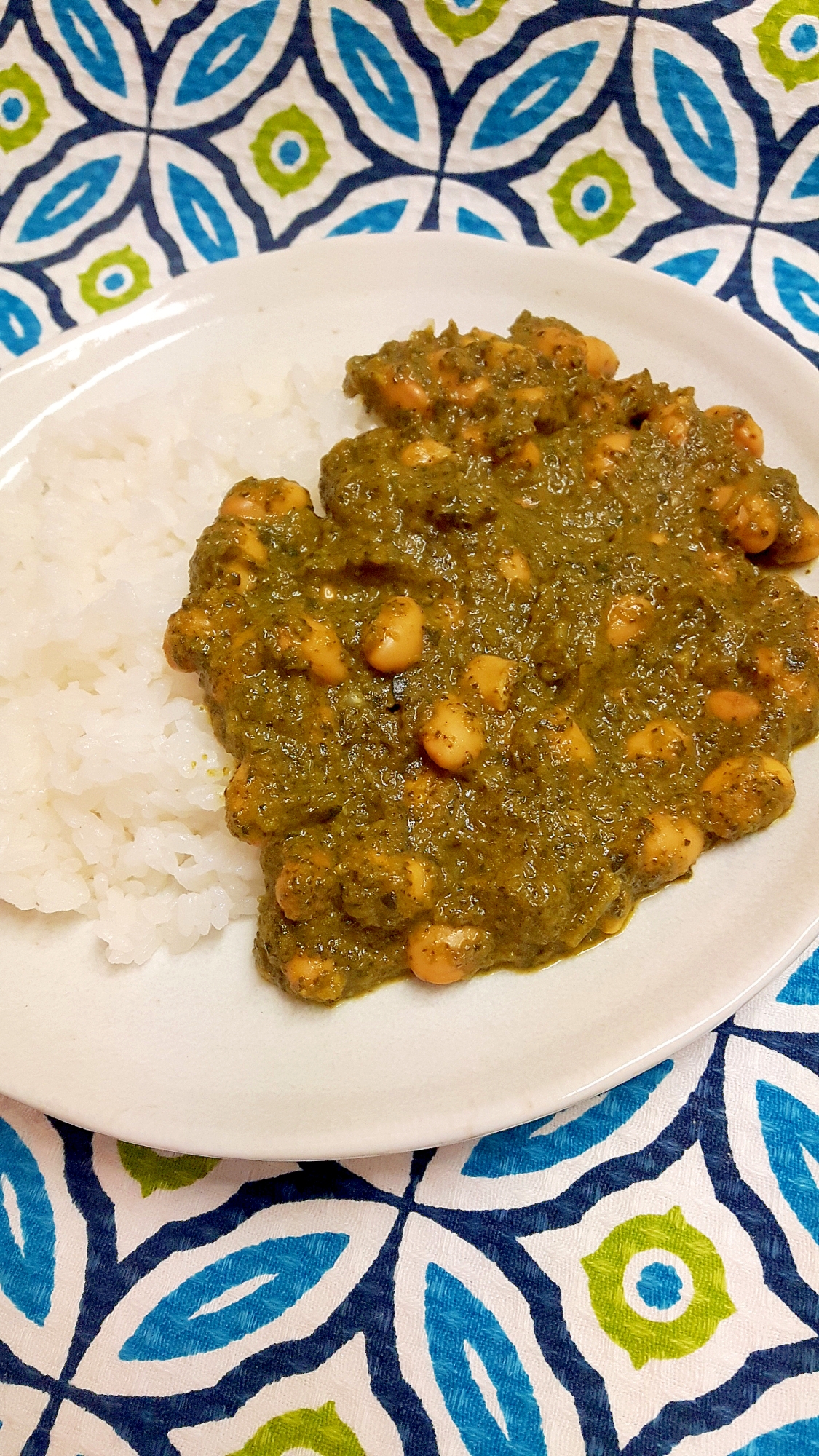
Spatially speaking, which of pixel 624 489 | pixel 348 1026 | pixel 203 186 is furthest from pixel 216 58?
pixel 348 1026

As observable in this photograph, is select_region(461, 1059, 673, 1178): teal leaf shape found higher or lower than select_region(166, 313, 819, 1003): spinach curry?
lower

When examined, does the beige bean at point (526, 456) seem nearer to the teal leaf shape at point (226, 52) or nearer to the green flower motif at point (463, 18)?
the green flower motif at point (463, 18)

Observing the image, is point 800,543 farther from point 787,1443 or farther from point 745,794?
point 787,1443

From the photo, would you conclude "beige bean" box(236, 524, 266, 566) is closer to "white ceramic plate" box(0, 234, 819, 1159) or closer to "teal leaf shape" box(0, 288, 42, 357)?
"white ceramic plate" box(0, 234, 819, 1159)

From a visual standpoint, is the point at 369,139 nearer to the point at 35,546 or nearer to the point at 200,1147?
the point at 35,546

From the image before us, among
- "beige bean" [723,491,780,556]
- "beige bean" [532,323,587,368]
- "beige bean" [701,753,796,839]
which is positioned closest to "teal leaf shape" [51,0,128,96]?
"beige bean" [532,323,587,368]
